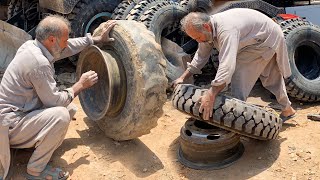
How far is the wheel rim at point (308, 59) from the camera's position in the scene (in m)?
6.37

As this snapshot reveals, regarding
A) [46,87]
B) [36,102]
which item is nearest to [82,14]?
[36,102]

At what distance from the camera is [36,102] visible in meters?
3.99

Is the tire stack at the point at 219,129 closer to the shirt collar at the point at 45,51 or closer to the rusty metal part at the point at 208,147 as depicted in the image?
the rusty metal part at the point at 208,147

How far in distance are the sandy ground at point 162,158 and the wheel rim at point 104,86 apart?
1.14 ft

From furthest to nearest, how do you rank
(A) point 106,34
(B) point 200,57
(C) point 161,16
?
(C) point 161,16
(B) point 200,57
(A) point 106,34

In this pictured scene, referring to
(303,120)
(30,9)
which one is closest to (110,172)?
(303,120)

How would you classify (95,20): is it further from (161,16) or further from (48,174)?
(48,174)

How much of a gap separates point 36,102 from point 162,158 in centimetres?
152

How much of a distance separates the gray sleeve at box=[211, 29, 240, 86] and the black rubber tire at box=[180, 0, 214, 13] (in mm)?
2889

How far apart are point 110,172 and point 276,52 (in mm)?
2317

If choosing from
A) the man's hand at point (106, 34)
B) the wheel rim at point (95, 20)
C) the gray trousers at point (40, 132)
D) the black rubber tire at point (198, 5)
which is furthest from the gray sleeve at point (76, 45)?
the black rubber tire at point (198, 5)

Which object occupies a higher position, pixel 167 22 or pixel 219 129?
pixel 167 22

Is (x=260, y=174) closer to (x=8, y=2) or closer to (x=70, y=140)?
(x=70, y=140)

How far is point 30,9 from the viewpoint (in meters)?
7.71
